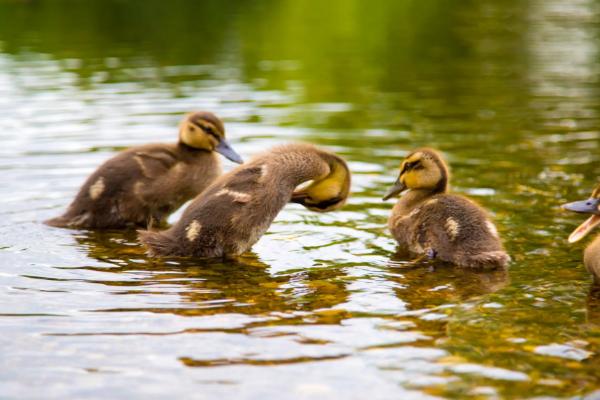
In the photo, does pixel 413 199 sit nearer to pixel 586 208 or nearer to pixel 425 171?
pixel 425 171

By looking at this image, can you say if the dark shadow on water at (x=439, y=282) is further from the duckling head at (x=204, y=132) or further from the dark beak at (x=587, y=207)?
the duckling head at (x=204, y=132)

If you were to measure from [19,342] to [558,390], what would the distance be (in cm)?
237

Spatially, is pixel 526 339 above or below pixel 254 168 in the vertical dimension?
below

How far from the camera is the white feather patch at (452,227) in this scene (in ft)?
20.0

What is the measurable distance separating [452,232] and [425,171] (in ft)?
2.16

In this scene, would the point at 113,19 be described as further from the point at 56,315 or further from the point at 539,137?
the point at 56,315

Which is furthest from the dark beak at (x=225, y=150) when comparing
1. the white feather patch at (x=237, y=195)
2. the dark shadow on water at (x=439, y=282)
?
the dark shadow on water at (x=439, y=282)

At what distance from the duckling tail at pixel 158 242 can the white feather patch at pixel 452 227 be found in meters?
1.69

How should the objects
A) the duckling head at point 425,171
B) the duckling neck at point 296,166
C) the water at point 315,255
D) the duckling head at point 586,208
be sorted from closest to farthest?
the water at point 315,255 → the duckling head at point 586,208 → the duckling neck at point 296,166 → the duckling head at point 425,171

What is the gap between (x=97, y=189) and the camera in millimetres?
7000

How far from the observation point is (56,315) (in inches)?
193

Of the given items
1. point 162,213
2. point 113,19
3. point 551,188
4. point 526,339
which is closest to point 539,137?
point 551,188

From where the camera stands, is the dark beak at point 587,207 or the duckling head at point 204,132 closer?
the dark beak at point 587,207

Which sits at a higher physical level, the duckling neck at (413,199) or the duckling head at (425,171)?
the duckling head at (425,171)
